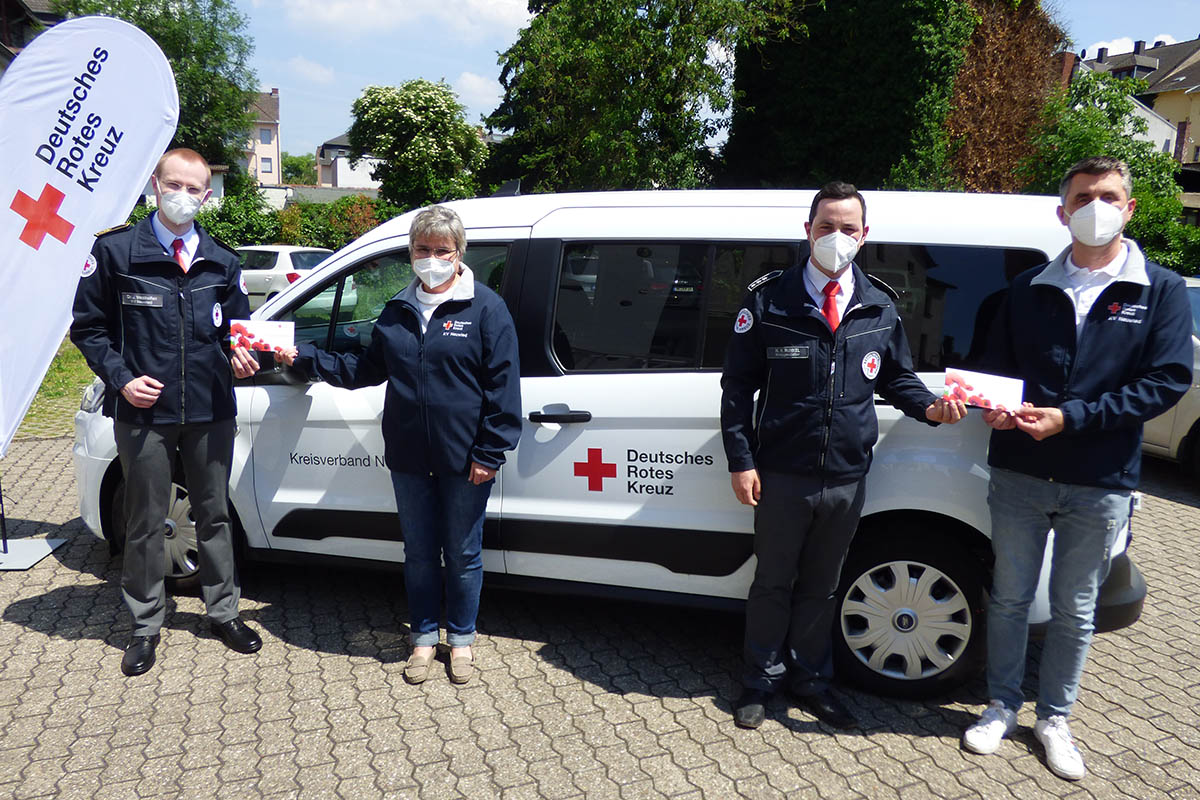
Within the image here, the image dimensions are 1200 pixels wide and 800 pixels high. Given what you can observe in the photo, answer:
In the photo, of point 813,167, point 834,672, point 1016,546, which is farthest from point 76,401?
point 813,167

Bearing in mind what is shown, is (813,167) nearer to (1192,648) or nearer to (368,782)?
(1192,648)

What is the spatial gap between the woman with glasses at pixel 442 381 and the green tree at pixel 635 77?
32.9 ft

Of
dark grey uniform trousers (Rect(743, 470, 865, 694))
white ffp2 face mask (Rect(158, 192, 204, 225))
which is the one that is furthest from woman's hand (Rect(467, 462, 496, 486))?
white ffp2 face mask (Rect(158, 192, 204, 225))

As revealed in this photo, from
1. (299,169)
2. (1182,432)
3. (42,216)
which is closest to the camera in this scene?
(42,216)

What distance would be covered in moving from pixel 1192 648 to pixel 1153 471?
3945 millimetres

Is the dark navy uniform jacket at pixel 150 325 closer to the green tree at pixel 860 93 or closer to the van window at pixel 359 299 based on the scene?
the van window at pixel 359 299

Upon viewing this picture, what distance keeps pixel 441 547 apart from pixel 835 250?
76.1 inches

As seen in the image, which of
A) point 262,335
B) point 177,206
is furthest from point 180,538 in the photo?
point 177,206

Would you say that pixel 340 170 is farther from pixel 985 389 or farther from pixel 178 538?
pixel 985 389

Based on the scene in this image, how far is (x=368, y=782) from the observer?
288 centimetres

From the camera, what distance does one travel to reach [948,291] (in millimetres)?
3160

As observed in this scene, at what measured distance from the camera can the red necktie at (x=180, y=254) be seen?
3449 mm

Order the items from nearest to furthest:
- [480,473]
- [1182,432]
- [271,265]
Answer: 1. [480,473]
2. [1182,432]
3. [271,265]

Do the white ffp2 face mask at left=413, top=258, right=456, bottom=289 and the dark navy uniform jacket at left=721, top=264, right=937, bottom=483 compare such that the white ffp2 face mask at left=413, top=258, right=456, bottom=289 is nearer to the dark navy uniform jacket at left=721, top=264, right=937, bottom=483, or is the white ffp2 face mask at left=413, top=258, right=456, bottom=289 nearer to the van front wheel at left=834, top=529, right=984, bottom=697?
the dark navy uniform jacket at left=721, top=264, right=937, bottom=483
